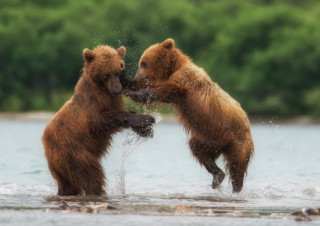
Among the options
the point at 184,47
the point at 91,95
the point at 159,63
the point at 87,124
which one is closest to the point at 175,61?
the point at 159,63

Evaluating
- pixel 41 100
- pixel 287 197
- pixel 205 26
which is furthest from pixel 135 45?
pixel 287 197

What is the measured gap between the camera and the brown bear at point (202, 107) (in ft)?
43.5

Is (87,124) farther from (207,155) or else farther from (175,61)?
(207,155)

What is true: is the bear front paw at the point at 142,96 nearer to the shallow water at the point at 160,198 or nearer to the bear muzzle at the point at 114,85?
the bear muzzle at the point at 114,85

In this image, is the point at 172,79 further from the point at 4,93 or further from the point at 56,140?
the point at 4,93

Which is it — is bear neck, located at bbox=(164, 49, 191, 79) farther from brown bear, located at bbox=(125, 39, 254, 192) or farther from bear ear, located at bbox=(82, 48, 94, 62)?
bear ear, located at bbox=(82, 48, 94, 62)

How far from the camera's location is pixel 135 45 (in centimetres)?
5994

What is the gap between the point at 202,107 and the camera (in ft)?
43.5

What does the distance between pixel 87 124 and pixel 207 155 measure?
1916mm

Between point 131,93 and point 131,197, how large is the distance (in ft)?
4.41

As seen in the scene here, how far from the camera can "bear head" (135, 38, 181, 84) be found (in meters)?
13.7

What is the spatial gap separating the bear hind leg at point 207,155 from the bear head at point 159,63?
980mm

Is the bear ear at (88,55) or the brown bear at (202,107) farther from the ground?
Result: the bear ear at (88,55)

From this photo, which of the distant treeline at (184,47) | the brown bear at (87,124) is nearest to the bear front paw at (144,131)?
the brown bear at (87,124)
